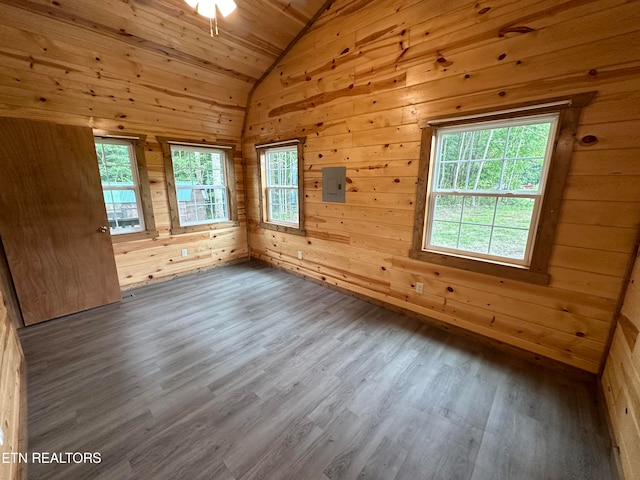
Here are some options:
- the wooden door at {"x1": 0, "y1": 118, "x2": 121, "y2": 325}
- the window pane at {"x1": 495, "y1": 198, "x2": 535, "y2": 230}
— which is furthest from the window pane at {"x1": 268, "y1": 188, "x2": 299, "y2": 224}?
the window pane at {"x1": 495, "y1": 198, "x2": 535, "y2": 230}

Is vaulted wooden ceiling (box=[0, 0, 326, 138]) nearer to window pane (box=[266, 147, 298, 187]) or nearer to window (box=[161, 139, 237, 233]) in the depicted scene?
window (box=[161, 139, 237, 233])

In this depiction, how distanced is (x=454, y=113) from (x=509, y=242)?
119 cm

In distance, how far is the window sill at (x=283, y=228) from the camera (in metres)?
3.74

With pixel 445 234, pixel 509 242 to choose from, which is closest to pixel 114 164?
pixel 445 234

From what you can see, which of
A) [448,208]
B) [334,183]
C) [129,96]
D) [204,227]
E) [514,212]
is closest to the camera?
[514,212]

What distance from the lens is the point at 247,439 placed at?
145 centimetres

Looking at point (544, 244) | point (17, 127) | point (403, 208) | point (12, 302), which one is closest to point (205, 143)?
point (17, 127)

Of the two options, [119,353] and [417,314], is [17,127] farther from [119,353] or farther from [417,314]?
[417,314]

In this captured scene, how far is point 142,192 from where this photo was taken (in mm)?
3426

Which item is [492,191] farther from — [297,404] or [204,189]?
[204,189]

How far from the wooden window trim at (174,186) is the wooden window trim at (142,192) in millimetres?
243

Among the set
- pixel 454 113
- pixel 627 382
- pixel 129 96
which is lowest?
pixel 627 382

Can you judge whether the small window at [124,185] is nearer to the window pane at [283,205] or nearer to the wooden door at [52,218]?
the wooden door at [52,218]

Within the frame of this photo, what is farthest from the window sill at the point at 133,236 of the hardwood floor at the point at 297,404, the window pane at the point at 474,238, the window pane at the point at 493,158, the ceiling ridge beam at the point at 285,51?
the window pane at the point at 474,238
